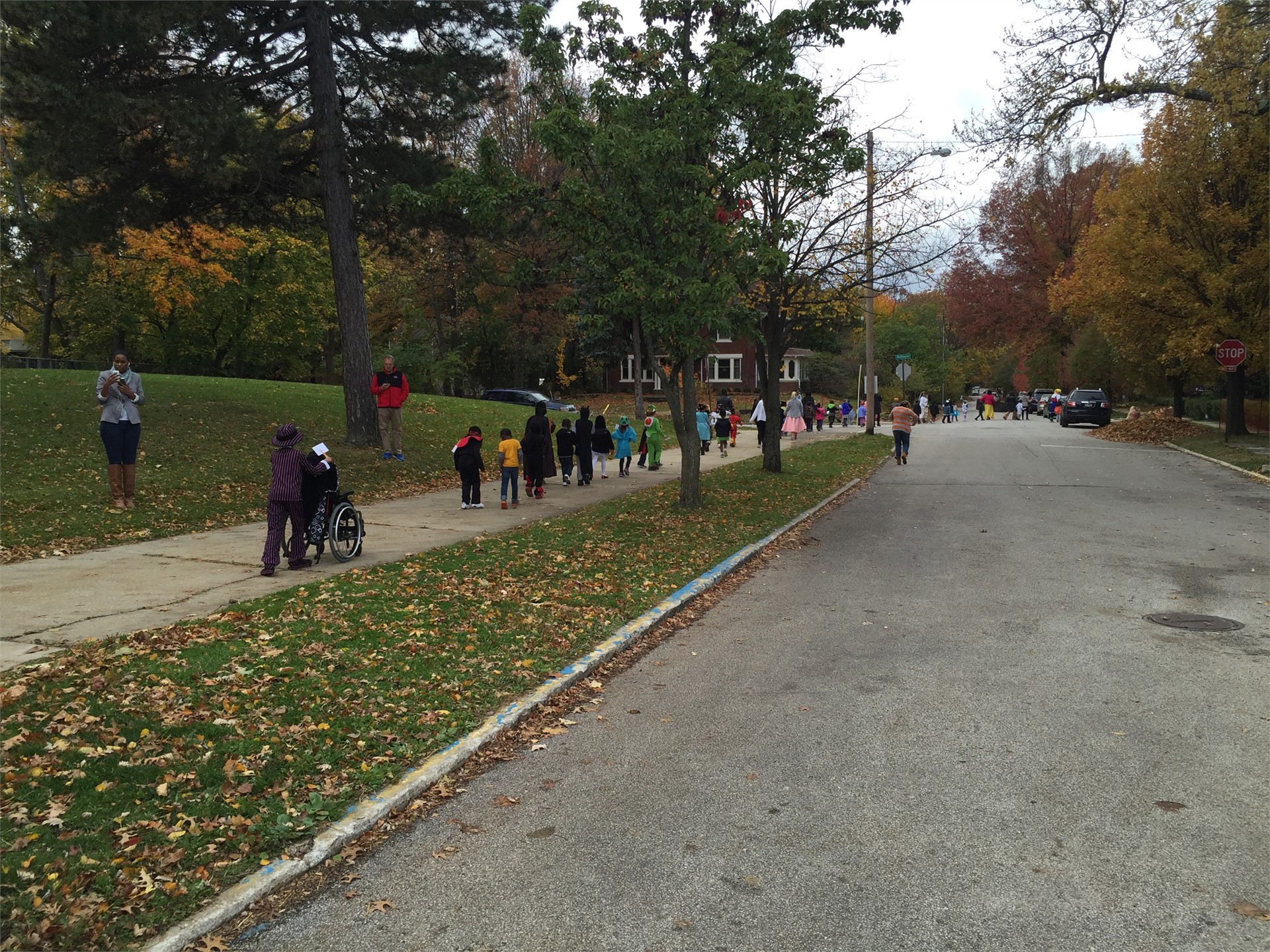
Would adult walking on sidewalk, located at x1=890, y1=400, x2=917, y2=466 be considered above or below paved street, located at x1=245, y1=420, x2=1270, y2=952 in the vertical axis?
above

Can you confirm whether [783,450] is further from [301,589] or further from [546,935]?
[546,935]

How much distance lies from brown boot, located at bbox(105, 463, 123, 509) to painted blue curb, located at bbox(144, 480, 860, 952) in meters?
7.84

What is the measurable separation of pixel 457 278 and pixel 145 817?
43335 mm

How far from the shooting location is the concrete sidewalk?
6.96 metres

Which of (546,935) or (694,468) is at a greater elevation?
(694,468)

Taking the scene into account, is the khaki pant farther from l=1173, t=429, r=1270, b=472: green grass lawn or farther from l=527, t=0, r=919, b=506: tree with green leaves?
l=1173, t=429, r=1270, b=472: green grass lawn

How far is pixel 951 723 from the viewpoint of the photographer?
543cm

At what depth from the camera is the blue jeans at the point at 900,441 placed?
74.8 feet

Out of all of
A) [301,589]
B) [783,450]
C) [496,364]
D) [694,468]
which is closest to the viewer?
[301,589]

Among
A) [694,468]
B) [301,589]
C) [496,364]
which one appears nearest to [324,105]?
[694,468]

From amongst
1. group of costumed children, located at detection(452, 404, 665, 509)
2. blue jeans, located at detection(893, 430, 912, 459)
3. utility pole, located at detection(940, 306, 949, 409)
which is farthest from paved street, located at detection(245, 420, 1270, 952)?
utility pole, located at detection(940, 306, 949, 409)

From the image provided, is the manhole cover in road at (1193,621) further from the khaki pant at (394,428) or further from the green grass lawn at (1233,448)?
the green grass lawn at (1233,448)

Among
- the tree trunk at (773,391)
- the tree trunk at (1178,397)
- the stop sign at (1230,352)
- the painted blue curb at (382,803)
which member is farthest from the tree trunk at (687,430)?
the tree trunk at (1178,397)

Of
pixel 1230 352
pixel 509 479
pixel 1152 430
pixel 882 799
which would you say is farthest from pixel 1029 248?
pixel 882 799
